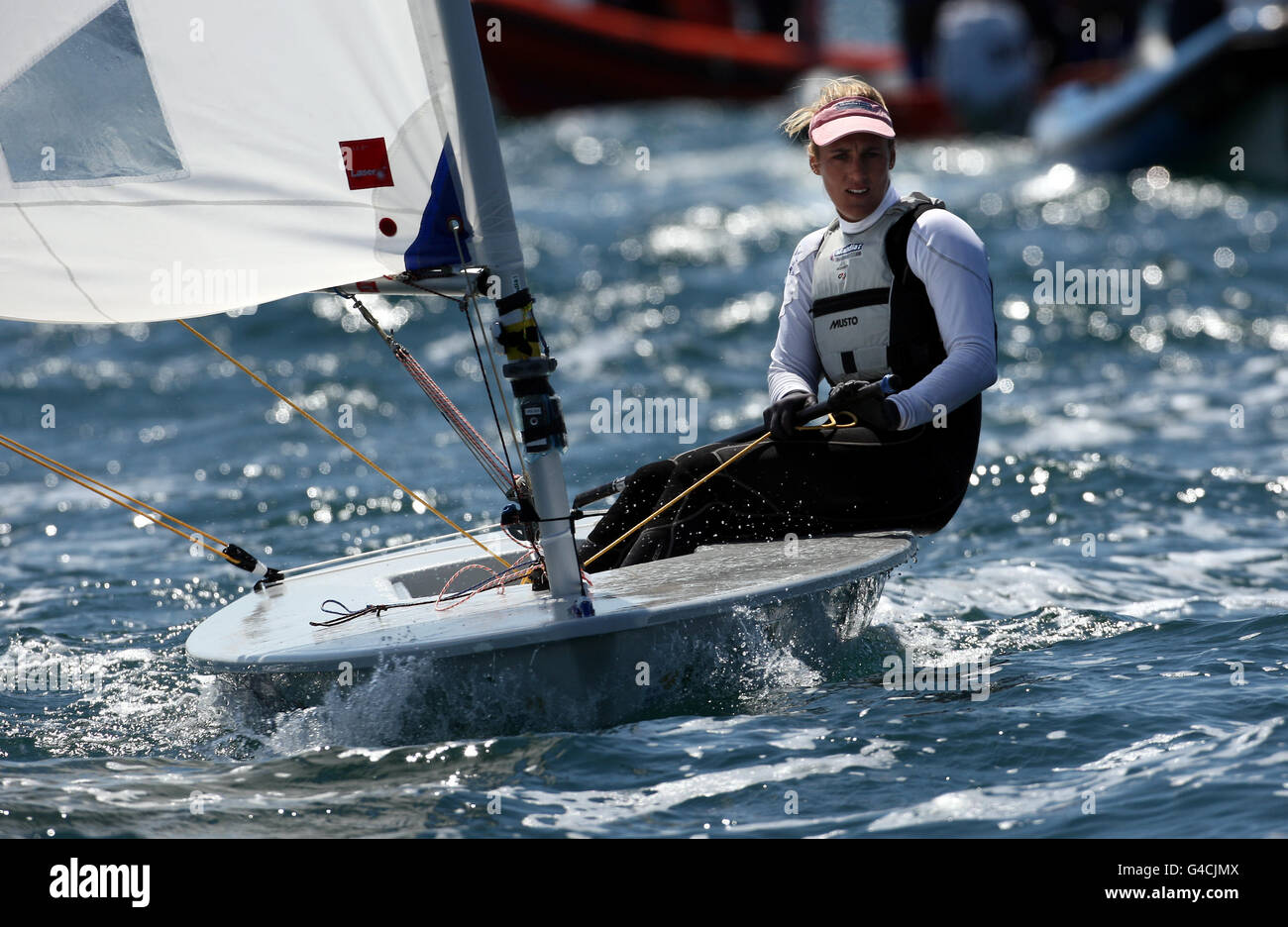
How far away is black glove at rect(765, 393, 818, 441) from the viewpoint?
4.05 meters

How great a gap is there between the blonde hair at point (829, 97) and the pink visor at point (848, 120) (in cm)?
3

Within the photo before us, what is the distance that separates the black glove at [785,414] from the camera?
405cm

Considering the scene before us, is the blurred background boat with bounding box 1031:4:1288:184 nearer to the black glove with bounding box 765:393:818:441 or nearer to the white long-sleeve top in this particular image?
the white long-sleeve top

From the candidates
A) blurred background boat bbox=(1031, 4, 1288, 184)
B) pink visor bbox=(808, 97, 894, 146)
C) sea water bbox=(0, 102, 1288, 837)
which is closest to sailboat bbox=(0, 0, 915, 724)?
sea water bbox=(0, 102, 1288, 837)

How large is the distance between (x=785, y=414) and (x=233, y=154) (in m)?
1.59

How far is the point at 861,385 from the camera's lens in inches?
158

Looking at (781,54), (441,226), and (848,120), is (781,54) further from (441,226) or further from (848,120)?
(441,226)

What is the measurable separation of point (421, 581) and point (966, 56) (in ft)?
49.0

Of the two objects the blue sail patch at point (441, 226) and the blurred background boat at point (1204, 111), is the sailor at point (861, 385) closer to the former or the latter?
the blue sail patch at point (441, 226)

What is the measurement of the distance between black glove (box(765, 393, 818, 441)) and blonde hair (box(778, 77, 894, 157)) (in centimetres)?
72

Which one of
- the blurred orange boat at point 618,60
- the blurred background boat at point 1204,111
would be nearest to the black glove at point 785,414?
the blurred background boat at point 1204,111

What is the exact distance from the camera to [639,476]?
14.1ft
